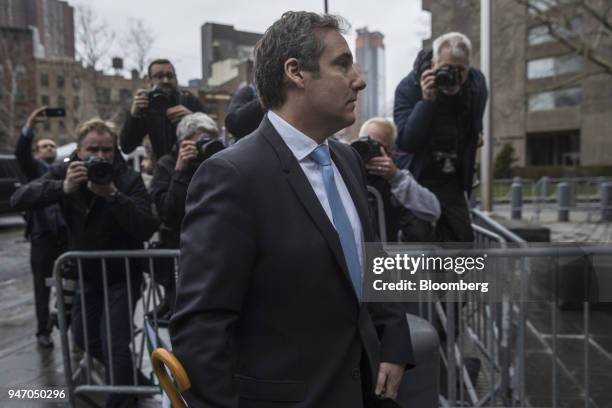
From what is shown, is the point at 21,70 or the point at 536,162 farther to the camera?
the point at 536,162

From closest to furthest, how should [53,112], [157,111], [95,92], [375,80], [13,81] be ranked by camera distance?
[157,111] < [53,112] < [375,80] < [95,92] < [13,81]

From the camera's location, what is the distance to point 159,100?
3.96m

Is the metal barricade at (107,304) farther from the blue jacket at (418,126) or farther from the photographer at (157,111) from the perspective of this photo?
the blue jacket at (418,126)

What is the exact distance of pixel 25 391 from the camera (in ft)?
12.6

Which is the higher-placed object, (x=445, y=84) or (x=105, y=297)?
(x=445, y=84)

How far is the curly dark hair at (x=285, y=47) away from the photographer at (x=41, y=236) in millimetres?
3957

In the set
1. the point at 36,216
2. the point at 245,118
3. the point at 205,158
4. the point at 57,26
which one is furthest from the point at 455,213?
the point at 57,26

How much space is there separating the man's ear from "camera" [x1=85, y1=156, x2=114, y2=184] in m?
1.96

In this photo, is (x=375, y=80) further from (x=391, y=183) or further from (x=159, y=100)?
(x=391, y=183)

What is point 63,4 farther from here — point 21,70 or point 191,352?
point 191,352

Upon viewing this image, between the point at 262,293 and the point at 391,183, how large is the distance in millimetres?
1883

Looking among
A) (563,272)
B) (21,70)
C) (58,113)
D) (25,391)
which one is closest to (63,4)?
(21,70)

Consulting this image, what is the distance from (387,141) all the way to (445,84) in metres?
0.53

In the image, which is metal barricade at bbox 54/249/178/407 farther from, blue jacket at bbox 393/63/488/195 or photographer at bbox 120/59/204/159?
blue jacket at bbox 393/63/488/195
